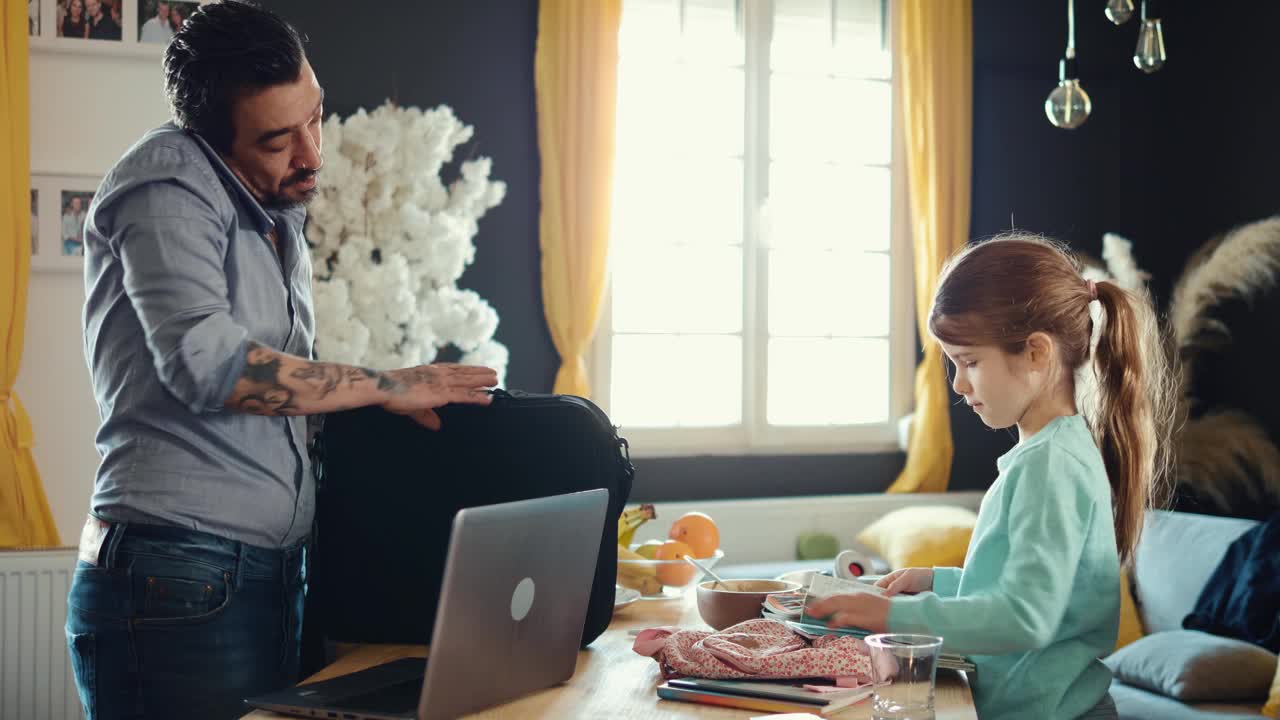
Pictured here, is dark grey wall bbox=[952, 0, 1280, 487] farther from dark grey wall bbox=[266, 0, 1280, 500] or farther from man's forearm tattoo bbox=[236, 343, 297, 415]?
man's forearm tattoo bbox=[236, 343, 297, 415]

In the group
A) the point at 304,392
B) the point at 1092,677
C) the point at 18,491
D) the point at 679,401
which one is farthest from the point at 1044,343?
the point at 18,491

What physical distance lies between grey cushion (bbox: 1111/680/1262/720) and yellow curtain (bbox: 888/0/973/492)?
1628 millimetres

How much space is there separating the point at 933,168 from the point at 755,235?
30.9 inches

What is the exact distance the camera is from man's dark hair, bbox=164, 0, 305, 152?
4.36 ft

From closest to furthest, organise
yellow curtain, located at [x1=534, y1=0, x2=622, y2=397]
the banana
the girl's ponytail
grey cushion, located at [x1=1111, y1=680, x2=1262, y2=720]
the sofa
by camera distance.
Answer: the girl's ponytail
the banana
grey cushion, located at [x1=1111, y1=680, x2=1262, y2=720]
the sofa
yellow curtain, located at [x1=534, y1=0, x2=622, y2=397]

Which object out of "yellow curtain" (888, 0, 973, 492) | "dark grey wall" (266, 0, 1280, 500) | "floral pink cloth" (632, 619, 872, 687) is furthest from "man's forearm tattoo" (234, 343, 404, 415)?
"yellow curtain" (888, 0, 973, 492)

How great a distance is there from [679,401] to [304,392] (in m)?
3.20

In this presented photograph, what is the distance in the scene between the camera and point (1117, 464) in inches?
59.4

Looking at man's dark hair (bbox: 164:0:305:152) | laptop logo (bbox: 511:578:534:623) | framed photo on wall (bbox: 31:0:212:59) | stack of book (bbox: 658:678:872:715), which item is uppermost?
framed photo on wall (bbox: 31:0:212:59)

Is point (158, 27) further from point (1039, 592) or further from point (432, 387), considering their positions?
point (1039, 592)

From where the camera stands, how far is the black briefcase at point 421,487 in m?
1.35

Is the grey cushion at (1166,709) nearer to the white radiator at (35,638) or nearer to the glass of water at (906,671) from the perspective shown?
the glass of water at (906,671)

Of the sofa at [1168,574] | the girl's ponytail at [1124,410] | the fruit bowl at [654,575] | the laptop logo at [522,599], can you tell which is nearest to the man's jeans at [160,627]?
the laptop logo at [522,599]

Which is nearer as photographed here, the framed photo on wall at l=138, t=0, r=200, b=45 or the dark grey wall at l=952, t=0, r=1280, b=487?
the framed photo on wall at l=138, t=0, r=200, b=45
